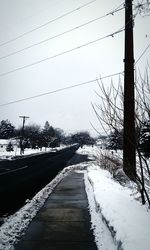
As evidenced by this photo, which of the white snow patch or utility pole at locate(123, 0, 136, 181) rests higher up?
utility pole at locate(123, 0, 136, 181)

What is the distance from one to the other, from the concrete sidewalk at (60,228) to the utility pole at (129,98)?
193 centimetres

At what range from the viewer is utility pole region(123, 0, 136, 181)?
315 inches

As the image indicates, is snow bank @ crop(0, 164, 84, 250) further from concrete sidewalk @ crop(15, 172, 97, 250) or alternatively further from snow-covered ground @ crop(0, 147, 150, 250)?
concrete sidewalk @ crop(15, 172, 97, 250)

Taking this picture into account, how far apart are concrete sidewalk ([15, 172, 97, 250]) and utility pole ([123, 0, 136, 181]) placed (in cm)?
193

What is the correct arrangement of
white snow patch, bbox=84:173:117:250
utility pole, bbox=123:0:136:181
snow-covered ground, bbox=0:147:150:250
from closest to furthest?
snow-covered ground, bbox=0:147:150:250
white snow patch, bbox=84:173:117:250
utility pole, bbox=123:0:136:181

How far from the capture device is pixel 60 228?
5996 mm

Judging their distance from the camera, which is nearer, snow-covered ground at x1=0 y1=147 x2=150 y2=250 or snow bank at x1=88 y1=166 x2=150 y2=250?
snow bank at x1=88 y1=166 x2=150 y2=250

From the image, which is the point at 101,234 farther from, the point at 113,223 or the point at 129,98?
the point at 129,98

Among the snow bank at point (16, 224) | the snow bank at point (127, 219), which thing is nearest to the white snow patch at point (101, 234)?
Result: the snow bank at point (127, 219)

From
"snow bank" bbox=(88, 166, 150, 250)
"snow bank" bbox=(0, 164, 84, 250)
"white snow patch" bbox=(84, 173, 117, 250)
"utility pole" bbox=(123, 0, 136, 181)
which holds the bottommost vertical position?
"snow bank" bbox=(0, 164, 84, 250)

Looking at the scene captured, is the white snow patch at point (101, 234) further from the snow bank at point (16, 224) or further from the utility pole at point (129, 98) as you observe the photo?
the utility pole at point (129, 98)

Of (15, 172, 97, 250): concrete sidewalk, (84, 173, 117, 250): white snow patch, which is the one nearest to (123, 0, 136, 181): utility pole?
(84, 173, 117, 250): white snow patch

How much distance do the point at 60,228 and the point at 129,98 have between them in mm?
3892

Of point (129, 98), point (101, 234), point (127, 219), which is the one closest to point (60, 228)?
point (101, 234)
